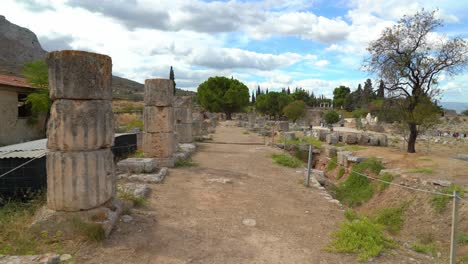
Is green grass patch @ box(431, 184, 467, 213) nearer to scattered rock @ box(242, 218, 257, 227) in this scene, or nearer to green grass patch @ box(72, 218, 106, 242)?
scattered rock @ box(242, 218, 257, 227)

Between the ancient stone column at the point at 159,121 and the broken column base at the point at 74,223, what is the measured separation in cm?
541

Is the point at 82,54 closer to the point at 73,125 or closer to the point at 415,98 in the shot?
the point at 73,125

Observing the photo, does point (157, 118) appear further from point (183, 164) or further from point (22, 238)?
point (22, 238)

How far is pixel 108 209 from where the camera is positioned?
5324mm

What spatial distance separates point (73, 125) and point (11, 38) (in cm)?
8389

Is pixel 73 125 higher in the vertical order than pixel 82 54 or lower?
lower

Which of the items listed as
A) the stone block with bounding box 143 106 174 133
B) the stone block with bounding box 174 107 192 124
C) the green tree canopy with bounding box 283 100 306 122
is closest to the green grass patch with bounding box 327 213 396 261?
the stone block with bounding box 143 106 174 133

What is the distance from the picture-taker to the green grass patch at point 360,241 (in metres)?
4.80

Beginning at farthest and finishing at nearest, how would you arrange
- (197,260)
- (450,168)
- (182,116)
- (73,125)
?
(182,116)
(450,168)
(73,125)
(197,260)

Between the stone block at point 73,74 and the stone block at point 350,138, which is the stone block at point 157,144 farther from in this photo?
the stone block at point 350,138

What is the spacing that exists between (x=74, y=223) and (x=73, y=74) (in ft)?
7.28

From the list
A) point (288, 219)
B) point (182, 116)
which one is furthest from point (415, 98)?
point (288, 219)

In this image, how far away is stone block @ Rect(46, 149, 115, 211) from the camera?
5.04 m

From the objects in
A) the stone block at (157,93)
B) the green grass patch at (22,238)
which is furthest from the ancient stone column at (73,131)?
the stone block at (157,93)
